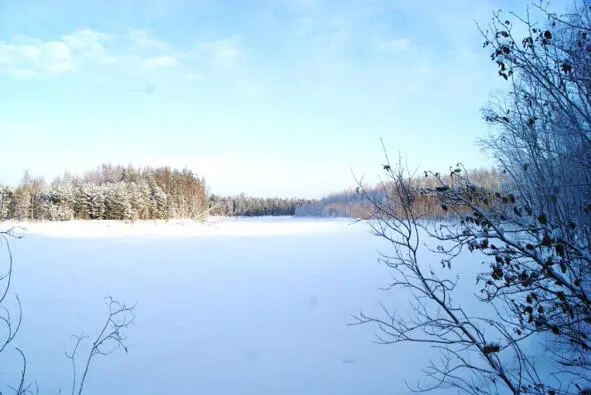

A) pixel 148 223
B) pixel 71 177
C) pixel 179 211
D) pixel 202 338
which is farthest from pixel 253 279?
pixel 71 177

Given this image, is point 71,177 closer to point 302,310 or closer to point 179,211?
point 179,211

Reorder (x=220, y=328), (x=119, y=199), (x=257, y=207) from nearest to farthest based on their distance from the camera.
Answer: (x=220, y=328), (x=119, y=199), (x=257, y=207)

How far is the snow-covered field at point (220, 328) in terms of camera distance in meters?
4.63

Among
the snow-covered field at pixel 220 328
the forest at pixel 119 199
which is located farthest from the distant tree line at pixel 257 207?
the snow-covered field at pixel 220 328

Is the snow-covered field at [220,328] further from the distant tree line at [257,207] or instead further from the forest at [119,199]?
the distant tree line at [257,207]

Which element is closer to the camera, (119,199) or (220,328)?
(220,328)

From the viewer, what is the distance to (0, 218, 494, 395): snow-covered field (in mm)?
4629

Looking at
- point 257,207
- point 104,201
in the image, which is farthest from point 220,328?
point 257,207

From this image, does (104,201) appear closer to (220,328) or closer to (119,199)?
(119,199)

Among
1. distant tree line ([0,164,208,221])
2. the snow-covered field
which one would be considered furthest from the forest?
the snow-covered field

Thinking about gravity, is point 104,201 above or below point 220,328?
above

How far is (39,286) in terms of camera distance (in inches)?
370

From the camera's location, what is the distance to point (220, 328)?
21.2 ft

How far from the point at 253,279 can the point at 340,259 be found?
4.79 m
